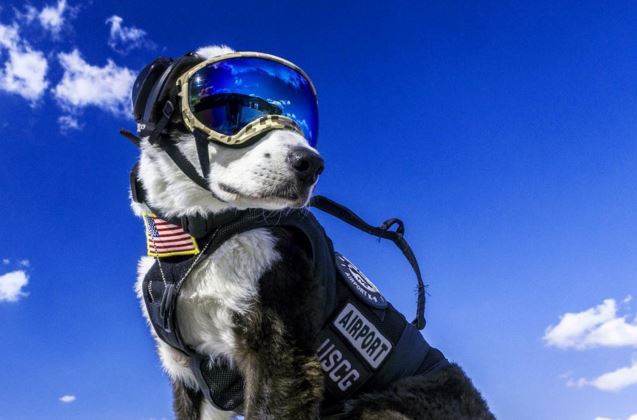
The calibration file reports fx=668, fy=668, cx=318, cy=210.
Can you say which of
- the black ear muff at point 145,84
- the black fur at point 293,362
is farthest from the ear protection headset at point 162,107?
the black fur at point 293,362

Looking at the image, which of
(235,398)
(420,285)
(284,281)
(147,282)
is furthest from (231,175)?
(420,285)

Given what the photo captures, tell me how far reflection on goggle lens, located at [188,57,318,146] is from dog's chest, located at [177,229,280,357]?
2.48 ft

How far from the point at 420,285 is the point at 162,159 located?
7.78ft

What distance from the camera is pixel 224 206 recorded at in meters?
4.46

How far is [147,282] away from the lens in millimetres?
4676

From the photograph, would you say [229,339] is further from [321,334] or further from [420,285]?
[420,285]

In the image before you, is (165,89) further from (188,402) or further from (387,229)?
(188,402)

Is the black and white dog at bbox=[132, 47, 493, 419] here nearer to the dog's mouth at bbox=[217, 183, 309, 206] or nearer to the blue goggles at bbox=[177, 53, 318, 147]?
the dog's mouth at bbox=[217, 183, 309, 206]

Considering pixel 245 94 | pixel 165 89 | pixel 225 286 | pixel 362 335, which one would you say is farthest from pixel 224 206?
pixel 362 335

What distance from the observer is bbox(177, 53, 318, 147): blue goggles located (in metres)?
4.38

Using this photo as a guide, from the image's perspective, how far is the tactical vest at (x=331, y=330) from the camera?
14.5 feet

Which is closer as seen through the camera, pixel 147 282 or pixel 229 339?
pixel 229 339

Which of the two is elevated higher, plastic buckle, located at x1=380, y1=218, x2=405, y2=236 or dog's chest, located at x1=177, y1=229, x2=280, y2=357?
plastic buckle, located at x1=380, y1=218, x2=405, y2=236

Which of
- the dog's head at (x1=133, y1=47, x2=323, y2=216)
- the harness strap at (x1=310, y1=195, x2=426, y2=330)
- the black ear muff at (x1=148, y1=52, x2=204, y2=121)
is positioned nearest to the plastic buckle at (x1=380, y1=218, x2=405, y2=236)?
the harness strap at (x1=310, y1=195, x2=426, y2=330)
